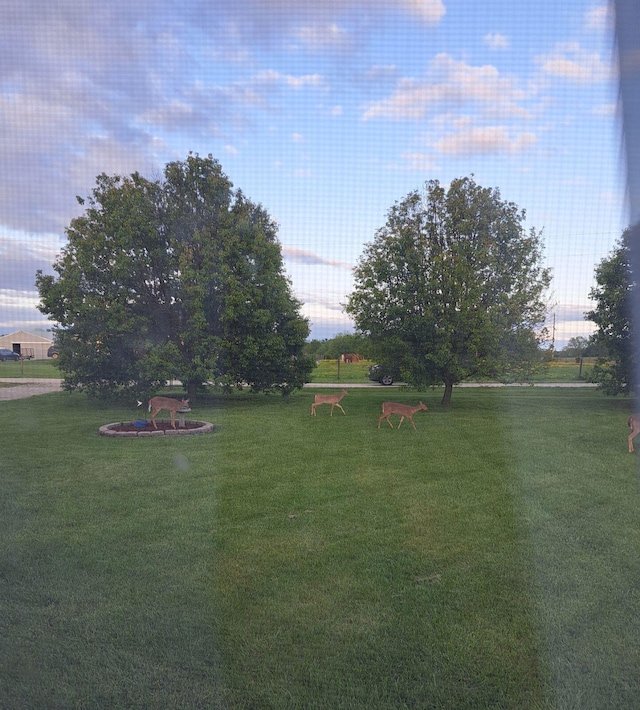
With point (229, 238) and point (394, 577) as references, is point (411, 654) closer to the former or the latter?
point (394, 577)

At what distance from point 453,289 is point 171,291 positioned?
5.20m

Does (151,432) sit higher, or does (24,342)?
(24,342)

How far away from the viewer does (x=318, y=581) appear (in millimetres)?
2508

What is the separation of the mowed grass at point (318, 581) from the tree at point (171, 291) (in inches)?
170

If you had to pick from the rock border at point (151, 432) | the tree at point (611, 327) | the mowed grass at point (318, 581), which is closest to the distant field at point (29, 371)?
the rock border at point (151, 432)

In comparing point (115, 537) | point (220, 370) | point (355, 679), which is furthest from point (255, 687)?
point (220, 370)

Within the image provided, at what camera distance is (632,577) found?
2572mm

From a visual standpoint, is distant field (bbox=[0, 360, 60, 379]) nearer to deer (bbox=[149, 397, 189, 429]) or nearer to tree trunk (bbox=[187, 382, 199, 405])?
tree trunk (bbox=[187, 382, 199, 405])

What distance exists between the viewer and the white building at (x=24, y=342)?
40438mm

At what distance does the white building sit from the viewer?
40438 millimetres

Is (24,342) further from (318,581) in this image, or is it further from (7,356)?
(318,581)

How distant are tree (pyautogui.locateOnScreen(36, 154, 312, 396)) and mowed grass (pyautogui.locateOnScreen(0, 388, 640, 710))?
14.2 feet

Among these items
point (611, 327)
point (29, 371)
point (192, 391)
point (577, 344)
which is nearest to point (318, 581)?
point (192, 391)

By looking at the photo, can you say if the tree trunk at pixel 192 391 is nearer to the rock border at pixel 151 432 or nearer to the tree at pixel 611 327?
the rock border at pixel 151 432
